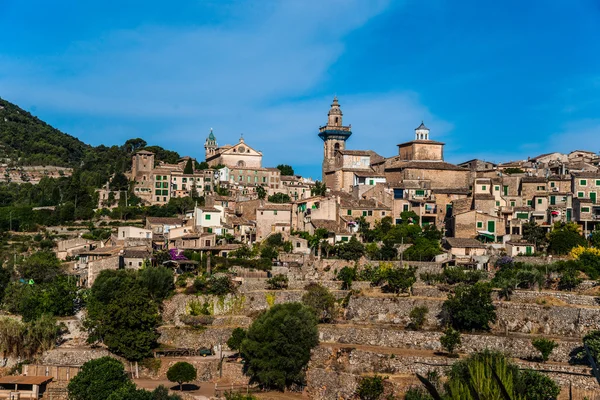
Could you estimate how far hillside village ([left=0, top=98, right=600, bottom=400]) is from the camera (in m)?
33.6

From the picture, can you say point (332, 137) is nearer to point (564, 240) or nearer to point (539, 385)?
point (564, 240)

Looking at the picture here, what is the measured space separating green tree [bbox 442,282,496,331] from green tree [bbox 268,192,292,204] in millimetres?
31065

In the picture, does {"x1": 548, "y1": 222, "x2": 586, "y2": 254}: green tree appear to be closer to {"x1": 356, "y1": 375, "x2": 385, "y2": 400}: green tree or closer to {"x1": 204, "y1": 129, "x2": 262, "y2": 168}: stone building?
{"x1": 356, "y1": 375, "x2": 385, "y2": 400}: green tree

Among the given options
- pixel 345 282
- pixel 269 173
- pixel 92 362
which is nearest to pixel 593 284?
pixel 345 282

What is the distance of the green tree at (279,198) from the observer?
67.0 metres

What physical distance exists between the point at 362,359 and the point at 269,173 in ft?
144

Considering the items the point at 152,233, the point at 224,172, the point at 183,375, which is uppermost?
the point at 224,172

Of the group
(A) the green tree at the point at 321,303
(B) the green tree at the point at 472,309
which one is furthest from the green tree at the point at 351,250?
(B) the green tree at the point at 472,309

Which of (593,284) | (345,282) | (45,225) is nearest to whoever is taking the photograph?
(593,284)

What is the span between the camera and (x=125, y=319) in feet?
127

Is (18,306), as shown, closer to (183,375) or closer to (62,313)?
(62,313)

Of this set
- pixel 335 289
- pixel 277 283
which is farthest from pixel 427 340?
pixel 277 283

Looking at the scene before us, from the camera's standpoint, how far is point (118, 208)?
224 ft

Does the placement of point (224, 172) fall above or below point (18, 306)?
above
